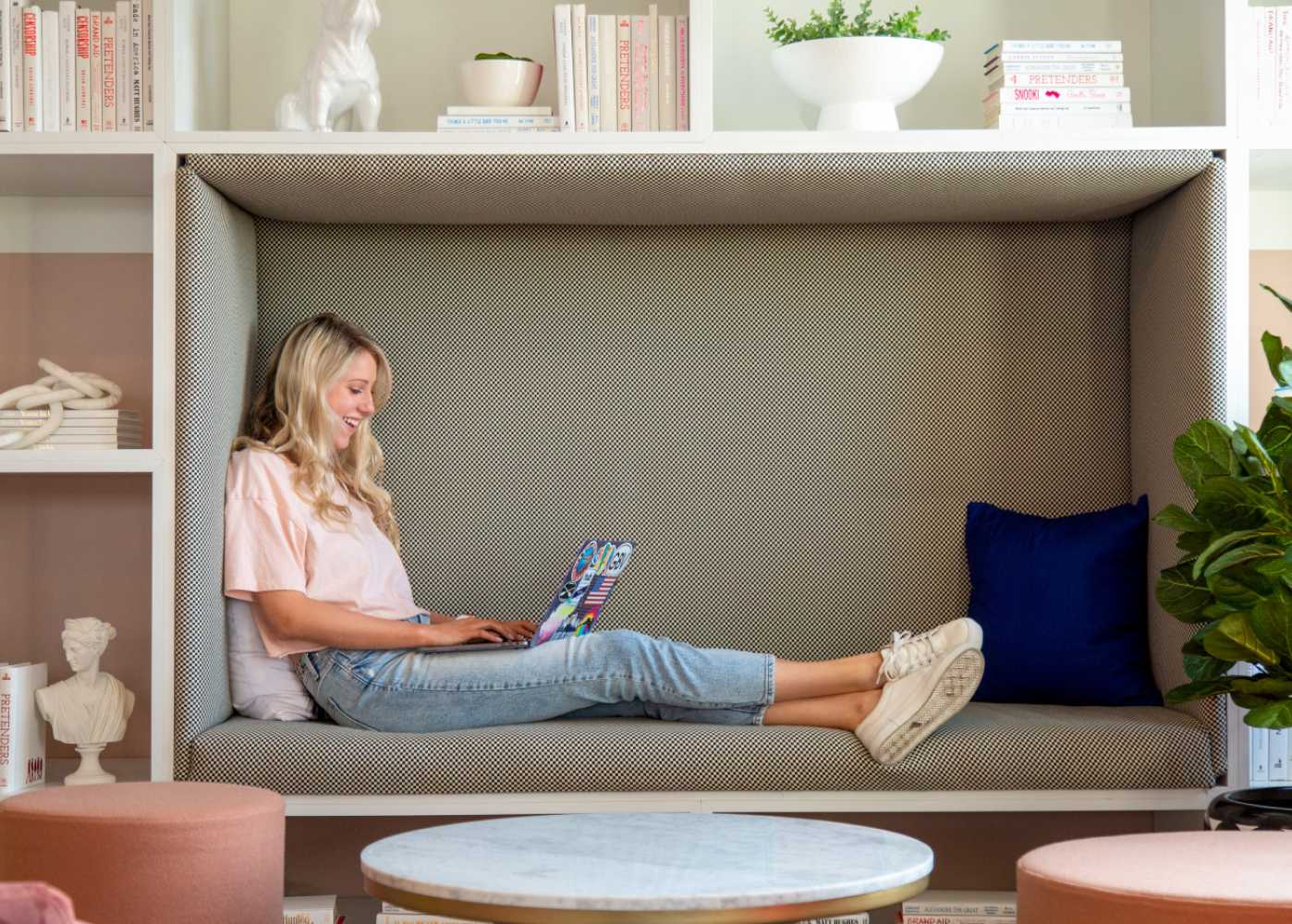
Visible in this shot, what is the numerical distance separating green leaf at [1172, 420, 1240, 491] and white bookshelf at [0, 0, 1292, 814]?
0.99 feet

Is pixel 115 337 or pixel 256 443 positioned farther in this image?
pixel 115 337

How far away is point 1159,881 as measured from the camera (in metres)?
1.64

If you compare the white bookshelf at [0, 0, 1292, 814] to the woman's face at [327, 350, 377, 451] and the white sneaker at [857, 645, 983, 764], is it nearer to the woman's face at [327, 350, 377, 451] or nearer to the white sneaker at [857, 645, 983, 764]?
the white sneaker at [857, 645, 983, 764]

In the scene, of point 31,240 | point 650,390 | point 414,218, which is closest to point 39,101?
point 31,240

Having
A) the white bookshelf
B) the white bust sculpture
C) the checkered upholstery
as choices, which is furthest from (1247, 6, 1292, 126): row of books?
the white bust sculpture

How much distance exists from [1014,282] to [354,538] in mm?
1578

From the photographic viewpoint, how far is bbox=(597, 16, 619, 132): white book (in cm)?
278

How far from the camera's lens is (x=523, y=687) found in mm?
2648

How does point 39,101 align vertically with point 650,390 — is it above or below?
above

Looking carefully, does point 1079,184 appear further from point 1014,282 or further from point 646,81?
point 646,81

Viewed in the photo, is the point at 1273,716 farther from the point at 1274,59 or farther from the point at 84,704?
the point at 84,704

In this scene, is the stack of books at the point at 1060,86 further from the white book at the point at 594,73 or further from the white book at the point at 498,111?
the white book at the point at 498,111

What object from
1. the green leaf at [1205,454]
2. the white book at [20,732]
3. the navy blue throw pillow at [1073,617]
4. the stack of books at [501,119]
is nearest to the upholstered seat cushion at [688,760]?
the navy blue throw pillow at [1073,617]

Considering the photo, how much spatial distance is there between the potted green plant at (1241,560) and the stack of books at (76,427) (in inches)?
80.4
